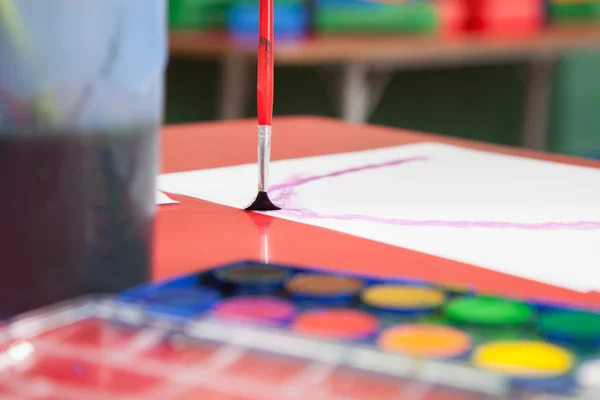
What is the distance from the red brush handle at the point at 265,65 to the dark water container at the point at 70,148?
0.12 m

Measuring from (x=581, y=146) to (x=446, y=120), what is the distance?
1.70 feet

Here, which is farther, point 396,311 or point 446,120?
point 446,120

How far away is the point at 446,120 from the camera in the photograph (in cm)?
295

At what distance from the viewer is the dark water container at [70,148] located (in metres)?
0.31

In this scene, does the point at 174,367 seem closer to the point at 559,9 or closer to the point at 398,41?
the point at 398,41

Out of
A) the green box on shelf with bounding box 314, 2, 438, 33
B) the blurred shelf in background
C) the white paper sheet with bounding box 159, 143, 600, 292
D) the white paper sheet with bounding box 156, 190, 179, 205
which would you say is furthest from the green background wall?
the white paper sheet with bounding box 156, 190, 179, 205

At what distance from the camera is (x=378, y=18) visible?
2383mm

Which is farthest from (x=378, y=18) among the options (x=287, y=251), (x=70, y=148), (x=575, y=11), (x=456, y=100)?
(x=70, y=148)

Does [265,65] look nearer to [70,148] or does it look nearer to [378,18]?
[70,148]

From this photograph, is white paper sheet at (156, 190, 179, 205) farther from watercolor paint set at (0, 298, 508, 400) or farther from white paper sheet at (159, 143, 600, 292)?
watercolor paint set at (0, 298, 508, 400)

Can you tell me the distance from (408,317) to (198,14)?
6.96 feet

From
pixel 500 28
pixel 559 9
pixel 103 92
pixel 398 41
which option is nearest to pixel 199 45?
pixel 398 41

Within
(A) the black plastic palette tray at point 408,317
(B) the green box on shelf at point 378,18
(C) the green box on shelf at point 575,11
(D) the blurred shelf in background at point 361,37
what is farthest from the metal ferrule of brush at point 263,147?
(C) the green box on shelf at point 575,11

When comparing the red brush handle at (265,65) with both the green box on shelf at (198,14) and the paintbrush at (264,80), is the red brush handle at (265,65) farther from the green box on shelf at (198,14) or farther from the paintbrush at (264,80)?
the green box on shelf at (198,14)
